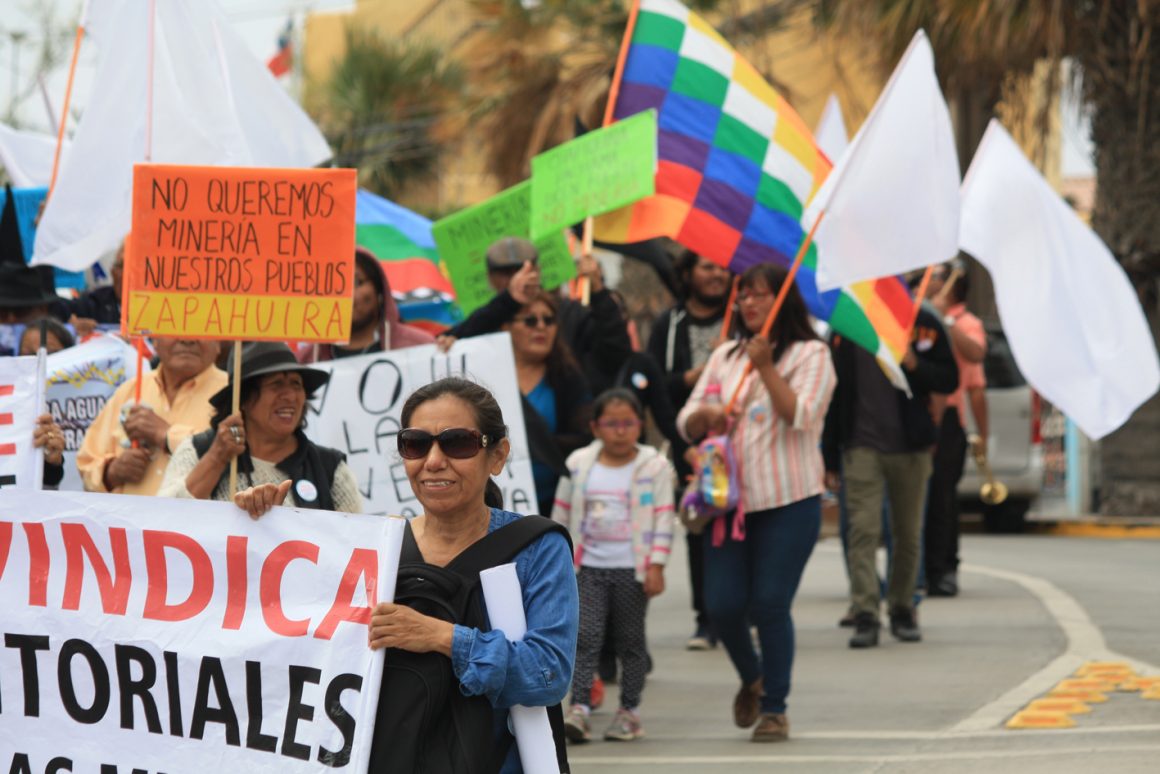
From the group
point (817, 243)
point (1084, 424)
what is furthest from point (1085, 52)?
point (817, 243)

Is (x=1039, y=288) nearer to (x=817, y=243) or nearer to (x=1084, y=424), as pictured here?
(x=1084, y=424)

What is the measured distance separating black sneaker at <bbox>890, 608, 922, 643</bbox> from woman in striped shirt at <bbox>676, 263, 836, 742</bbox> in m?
2.66

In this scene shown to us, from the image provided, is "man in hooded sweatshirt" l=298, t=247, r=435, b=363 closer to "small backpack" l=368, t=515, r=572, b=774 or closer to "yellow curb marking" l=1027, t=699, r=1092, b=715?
"yellow curb marking" l=1027, t=699, r=1092, b=715

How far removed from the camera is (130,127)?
773 centimetres

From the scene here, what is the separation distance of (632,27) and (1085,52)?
838 cm

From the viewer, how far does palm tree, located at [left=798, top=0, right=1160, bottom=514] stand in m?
16.3

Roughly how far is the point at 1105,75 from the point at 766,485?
35.6 feet

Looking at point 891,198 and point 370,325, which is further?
point 891,198

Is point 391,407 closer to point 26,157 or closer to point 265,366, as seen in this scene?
point 265,366

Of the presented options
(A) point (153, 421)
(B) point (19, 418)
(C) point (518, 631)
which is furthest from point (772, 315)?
(C) point (518, 631)

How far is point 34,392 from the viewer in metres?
5.78

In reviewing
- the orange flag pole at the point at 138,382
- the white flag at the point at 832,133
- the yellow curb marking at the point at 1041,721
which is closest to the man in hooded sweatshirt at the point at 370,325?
the orange flag pole at the point at 138,382

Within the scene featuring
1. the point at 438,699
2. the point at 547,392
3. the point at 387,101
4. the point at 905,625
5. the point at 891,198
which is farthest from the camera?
the point at 387,101

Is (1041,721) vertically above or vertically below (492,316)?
below
